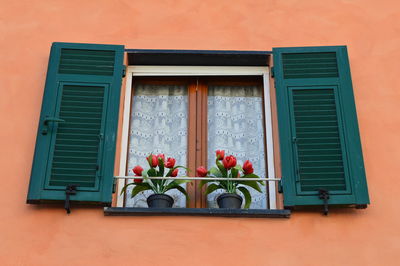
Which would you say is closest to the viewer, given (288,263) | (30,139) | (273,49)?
(288,263)

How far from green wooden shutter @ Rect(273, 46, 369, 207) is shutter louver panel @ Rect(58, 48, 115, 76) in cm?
127

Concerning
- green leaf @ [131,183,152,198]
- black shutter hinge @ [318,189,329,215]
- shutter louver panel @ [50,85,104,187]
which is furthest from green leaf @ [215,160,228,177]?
shutter louver panel @ [50,85,104,187]

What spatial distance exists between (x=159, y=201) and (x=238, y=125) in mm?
1042

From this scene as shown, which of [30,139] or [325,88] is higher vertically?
[325,88]

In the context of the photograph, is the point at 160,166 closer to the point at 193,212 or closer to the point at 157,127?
the point at 193,212

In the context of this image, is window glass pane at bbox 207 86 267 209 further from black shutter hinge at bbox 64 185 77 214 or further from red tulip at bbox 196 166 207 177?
black shutter hinge at bbox 64 185 77 214

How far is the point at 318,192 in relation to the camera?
5.12 meters

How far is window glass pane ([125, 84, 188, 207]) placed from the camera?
5699mm

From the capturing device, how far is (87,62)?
571 centimetres

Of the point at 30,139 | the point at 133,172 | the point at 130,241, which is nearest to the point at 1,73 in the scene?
the point at 30,139

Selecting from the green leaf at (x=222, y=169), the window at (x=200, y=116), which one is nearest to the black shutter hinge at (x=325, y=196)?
the window at (x=200, y=116)

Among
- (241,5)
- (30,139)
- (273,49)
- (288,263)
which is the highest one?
(241,5)

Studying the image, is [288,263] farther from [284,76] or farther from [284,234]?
[284,76]

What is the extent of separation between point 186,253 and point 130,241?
1.24ft
